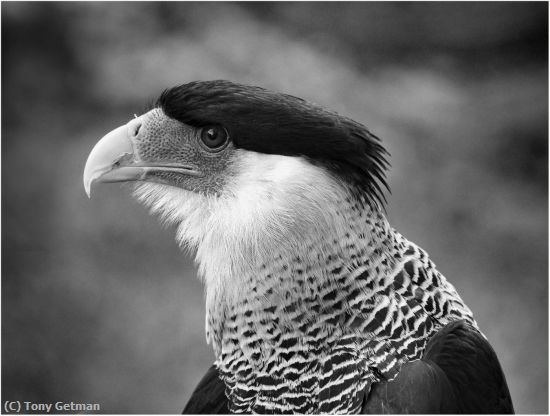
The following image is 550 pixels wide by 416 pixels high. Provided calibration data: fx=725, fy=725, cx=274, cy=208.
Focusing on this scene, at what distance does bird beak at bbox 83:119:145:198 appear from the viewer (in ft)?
7.48

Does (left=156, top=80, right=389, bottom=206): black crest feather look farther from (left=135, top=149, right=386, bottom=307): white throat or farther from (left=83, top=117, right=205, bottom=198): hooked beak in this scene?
(left=83, top=117, right=205, bottom=198): hooked beak

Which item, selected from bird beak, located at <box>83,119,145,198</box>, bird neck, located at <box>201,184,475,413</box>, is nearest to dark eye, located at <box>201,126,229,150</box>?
bird beak, located at <box>83,119,145,198</box>

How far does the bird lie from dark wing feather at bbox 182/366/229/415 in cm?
12

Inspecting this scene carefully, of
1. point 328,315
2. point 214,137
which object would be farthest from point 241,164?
point 328,315

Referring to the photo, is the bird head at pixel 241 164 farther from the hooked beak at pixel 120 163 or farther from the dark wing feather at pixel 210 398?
the dark wing feather at pixel 210 398

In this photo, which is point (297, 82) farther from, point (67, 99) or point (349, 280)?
point (349, 280)

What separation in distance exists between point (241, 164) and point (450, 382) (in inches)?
35.4

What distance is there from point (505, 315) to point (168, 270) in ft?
7.98

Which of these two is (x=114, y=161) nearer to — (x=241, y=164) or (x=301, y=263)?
(x=241, y=164)

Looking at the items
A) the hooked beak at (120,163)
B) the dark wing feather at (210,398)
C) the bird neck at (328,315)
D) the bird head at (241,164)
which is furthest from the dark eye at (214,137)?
the dark wing feather at (210,398)

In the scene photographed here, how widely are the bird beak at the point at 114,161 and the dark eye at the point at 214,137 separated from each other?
0.23 meters

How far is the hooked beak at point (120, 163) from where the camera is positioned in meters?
2.28

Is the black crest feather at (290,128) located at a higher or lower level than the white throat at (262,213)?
higher

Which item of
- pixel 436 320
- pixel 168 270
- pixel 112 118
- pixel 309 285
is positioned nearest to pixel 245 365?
pixel 309 285
